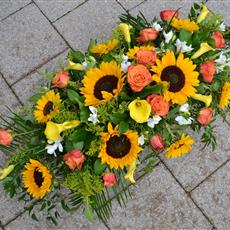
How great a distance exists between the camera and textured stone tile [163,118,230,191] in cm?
271

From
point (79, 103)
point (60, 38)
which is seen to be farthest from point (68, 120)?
point (60, 38)

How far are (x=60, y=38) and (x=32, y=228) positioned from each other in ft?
4.27

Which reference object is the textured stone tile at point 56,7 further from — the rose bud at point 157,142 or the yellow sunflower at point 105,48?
the rose bud at point 157,142

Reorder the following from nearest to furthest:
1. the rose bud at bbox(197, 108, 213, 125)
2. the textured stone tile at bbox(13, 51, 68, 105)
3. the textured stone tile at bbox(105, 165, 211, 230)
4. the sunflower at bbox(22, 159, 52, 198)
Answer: the sunflower at bbox(22, 159, 52, 198) → the rose bud at bbox(197, 108, 213, 125) → the textured stone tile at bbox(105, 165, 211, 230) → the textured stone tile at bbox(13, 51, 68, 105)

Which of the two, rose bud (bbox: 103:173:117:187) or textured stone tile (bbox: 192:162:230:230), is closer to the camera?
rose bud (bbox: 103:173:117:187)

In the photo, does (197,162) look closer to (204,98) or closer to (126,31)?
(204,98)

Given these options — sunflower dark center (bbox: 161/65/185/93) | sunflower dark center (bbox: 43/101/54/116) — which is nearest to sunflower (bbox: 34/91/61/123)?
sunflower dark center (bbox: 43/101/54/116)

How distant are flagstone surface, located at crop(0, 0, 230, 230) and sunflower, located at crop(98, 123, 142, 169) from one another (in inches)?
23.8

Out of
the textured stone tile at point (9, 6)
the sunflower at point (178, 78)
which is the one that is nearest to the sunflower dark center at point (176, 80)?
the sunflower at point (178, 78)

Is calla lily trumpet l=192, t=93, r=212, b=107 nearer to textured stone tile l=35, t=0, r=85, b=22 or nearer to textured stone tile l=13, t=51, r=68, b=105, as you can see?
textured stone tile l=13, t=51, r=68, b=105

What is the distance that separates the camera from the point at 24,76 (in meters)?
2.98

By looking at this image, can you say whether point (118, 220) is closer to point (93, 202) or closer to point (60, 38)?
point (93, 202)

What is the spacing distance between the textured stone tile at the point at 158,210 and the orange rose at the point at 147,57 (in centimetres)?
87

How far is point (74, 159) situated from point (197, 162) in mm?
968
